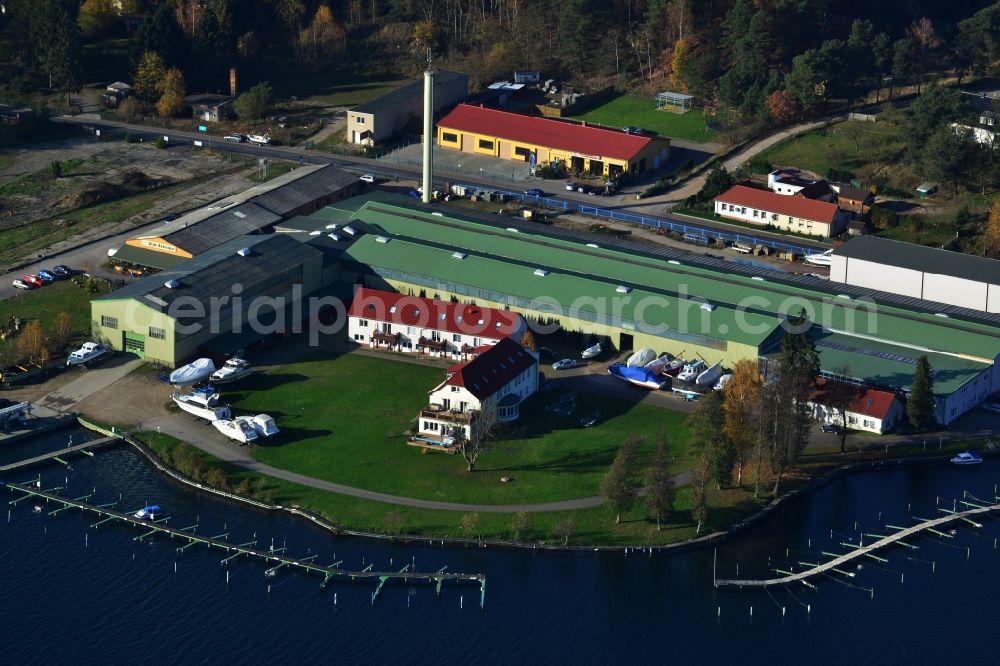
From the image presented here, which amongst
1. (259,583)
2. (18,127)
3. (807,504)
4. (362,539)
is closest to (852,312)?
(807,504)

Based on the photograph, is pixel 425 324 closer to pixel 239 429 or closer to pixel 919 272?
pixel 239 429

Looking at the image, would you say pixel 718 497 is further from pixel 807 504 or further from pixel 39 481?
pixel 39 481

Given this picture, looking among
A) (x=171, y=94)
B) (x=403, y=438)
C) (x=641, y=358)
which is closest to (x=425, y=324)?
(x=403, y=438)

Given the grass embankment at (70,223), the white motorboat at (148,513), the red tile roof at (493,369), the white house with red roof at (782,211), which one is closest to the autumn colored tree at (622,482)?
the red tile roof at (493,369)

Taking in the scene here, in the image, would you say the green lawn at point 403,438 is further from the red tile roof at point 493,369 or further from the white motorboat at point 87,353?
the white motorboat at point 87,353

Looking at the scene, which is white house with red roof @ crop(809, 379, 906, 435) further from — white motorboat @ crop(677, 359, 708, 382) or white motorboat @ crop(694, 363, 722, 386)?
white motorboat @ crop(677, 359, 708, 382)

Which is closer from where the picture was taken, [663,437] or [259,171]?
[663,437]

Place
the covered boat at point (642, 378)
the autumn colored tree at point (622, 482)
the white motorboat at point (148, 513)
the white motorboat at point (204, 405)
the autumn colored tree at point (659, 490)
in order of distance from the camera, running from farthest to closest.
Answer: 1. the covered boat at point (642, 378)
2. the white motorboat at point (204, 405)
3. the white motorboat at point (148, 513)
4. the autumn colored tree at point (659, 490)
5. the autumn colored tree at point (622, 482)

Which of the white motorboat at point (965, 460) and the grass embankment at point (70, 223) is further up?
the grass embankment at point (70, 223)
